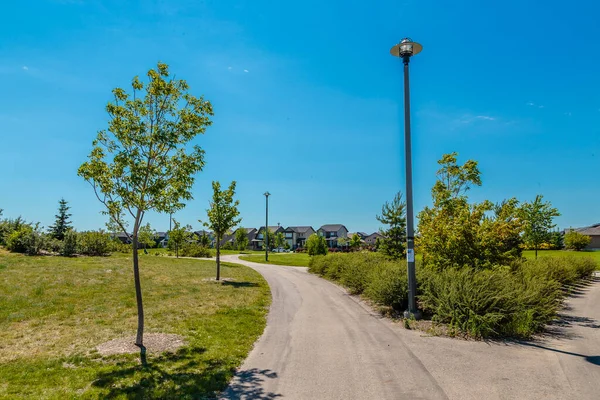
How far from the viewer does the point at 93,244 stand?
31906mm

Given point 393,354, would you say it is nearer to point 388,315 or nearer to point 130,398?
point 388,315

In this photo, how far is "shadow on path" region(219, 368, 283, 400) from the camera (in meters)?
4.91

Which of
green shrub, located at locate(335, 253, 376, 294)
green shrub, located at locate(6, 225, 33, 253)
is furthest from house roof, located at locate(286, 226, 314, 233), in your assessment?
green shrub, located at locate(335, 253, 376, 294)

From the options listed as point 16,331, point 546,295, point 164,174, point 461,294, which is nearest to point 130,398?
point 164,174

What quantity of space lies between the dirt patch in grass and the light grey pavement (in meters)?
1.84

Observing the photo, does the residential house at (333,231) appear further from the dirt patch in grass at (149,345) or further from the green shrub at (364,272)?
the dirt patch in grass at (149,345)

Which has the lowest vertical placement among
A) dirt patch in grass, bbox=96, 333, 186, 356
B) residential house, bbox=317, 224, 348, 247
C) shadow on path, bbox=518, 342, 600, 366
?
dirt patch in grass, bbox=96, 333, 186, 356

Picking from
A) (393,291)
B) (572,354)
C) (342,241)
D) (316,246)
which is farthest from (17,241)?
(342,241)

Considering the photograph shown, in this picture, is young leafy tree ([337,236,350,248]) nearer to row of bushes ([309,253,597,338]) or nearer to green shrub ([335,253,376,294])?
green shrub ([335,253,376,294])

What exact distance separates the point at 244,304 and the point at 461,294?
722 cm

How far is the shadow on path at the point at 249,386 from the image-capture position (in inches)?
193

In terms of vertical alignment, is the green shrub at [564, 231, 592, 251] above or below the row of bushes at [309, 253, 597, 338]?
above

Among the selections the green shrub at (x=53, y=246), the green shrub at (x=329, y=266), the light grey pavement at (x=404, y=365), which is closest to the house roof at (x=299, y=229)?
the green shrub at (x=53, y=246)

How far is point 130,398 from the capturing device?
15.6 ft
